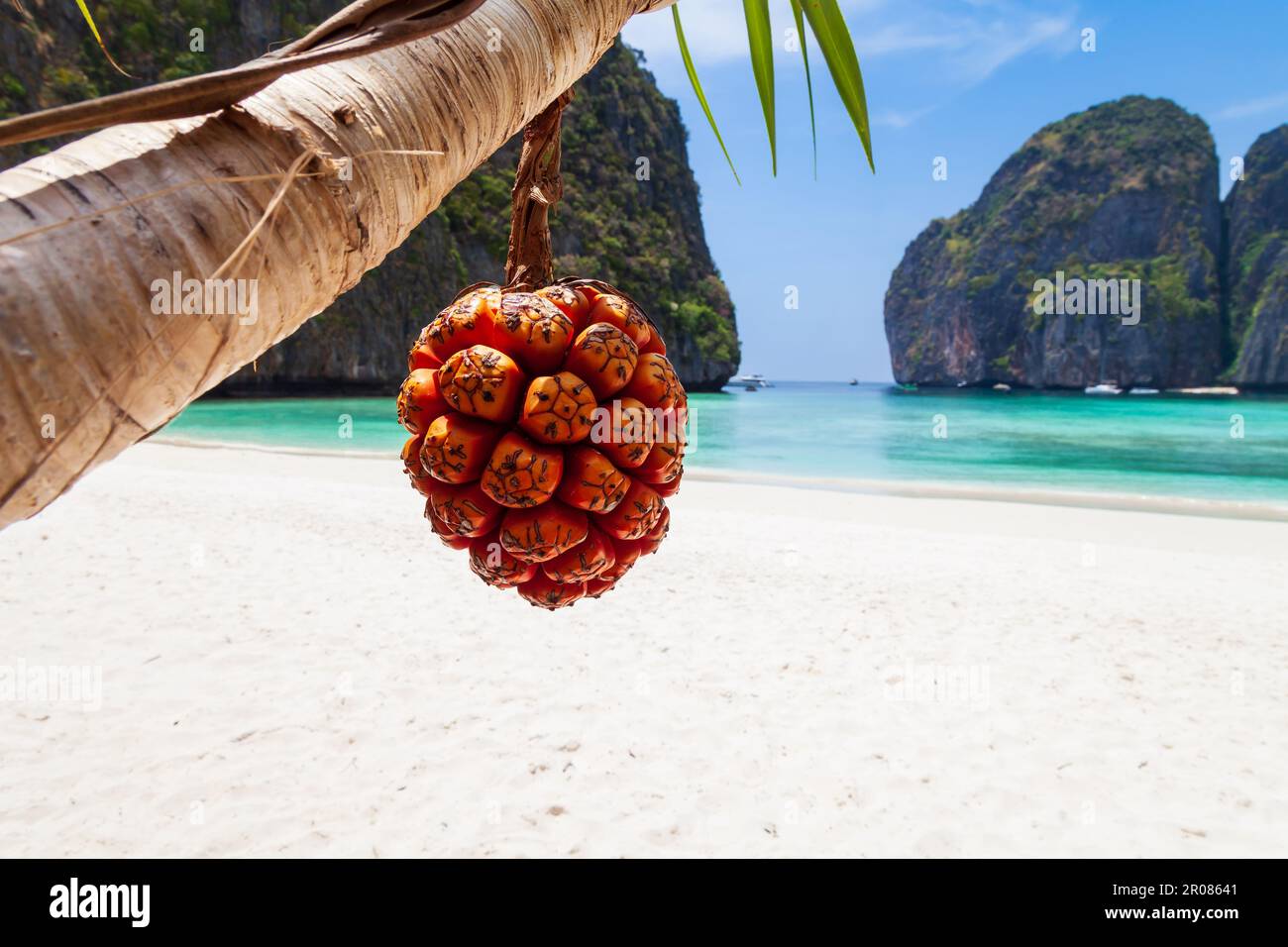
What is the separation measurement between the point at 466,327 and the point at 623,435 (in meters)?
0.20

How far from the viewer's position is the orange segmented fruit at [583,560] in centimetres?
81

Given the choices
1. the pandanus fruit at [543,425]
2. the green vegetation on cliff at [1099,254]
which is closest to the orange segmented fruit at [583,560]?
the pandanus fruit at [543,425]

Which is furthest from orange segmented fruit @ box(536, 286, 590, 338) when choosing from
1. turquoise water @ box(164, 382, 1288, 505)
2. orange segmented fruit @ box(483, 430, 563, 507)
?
turquoise water @ box(164, 382, 1288, 505)

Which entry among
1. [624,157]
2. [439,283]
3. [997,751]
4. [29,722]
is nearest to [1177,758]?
[997,751]

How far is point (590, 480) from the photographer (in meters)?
0.75

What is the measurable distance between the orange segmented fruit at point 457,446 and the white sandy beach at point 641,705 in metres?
2.85

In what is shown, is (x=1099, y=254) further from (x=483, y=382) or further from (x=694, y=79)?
(x=483, y=382)

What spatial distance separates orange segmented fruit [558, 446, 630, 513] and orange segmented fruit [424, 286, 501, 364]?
155 mm

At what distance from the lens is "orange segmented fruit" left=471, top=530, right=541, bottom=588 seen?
2.63 feet

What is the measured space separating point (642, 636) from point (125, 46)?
50.1 meters

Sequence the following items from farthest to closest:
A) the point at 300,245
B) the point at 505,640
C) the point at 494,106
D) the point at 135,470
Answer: the point at 135,470, the point at 505,640, the point at 494,106, the point at 300,245

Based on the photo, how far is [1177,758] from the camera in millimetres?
4051

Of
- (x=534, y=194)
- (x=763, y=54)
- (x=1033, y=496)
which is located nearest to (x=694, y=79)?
(x=763, y=54)

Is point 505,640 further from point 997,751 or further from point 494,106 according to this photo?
point 494,106
